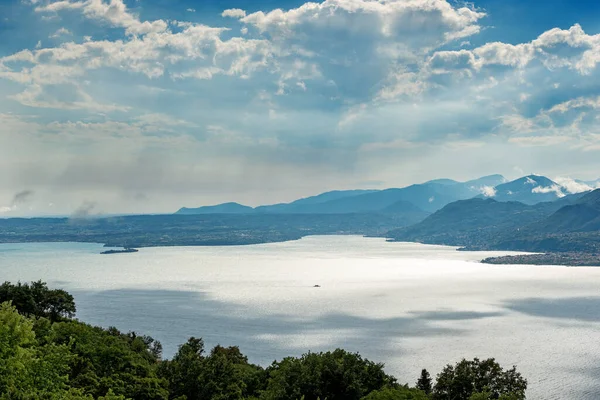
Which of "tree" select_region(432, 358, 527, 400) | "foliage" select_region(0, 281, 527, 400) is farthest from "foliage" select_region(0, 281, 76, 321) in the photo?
"tree" select_region(432, 358, 527, 400)

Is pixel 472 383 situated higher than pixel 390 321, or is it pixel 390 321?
pixel 472 383

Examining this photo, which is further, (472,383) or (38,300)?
(38,300)

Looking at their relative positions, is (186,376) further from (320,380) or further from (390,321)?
(390,321)

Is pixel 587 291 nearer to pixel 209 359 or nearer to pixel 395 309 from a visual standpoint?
pixel 395 309

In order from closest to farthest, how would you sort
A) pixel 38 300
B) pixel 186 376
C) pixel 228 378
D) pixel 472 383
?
pixel 186 376
pixel 228 378
pixel 472 383
pixel 38 300

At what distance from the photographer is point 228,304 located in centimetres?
15950

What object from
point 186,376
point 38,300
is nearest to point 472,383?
point 186,376

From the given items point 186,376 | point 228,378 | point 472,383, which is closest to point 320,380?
point 228,378

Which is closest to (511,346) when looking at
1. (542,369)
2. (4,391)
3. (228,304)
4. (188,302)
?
(542,369)

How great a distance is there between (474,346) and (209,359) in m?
77.1

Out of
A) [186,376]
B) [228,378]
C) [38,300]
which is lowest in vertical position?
[228,378]

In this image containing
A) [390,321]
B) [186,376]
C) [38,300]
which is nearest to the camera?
[186,376]

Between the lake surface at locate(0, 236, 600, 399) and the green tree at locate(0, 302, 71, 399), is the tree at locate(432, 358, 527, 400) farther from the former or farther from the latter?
the lake surface at locate(0, 236, 600, 399)

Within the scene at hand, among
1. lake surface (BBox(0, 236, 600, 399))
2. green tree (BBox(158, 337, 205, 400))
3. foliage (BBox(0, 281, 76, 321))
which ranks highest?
foliage (BBox(0, 281, 76, 321))
